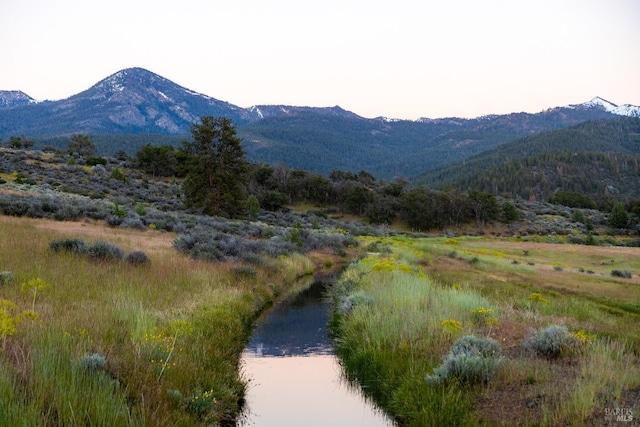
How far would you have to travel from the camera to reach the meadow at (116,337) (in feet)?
21.2

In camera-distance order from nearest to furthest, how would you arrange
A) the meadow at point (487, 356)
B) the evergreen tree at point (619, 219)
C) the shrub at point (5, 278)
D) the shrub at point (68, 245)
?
the meadow at point (487, 356) < the shrub at point (5, 278) < the shrub at point (68, 245) < the evergreen tree at point (619, 219)

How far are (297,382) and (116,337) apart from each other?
16.8 ft

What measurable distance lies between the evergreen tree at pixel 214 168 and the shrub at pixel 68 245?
3389 cm

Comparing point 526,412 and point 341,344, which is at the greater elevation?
point 526,412

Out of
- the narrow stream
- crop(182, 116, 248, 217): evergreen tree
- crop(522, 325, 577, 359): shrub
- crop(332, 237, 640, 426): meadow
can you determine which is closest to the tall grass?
crop(332, 237, 640, 426): meadow

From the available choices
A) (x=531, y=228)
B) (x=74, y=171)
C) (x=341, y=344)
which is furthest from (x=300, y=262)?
(x=531, y=228)

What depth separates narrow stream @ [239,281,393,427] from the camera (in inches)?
413

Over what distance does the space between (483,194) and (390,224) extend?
2276 cm

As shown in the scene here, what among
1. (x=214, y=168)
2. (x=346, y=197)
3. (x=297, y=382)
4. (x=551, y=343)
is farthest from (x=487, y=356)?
(x=346, y=197)

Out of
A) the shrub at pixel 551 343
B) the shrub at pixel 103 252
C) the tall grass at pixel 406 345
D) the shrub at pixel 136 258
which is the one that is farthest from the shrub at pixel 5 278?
the shrub at pixel 551 343

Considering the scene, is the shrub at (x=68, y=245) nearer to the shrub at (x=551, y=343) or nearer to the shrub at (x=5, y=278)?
the shrub at (x=5, y=278)

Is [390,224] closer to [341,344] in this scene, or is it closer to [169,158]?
[169,158]

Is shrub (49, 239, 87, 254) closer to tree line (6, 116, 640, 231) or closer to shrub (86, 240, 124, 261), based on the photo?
shrub (86, 240, 124, 261)

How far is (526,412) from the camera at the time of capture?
7.76m
